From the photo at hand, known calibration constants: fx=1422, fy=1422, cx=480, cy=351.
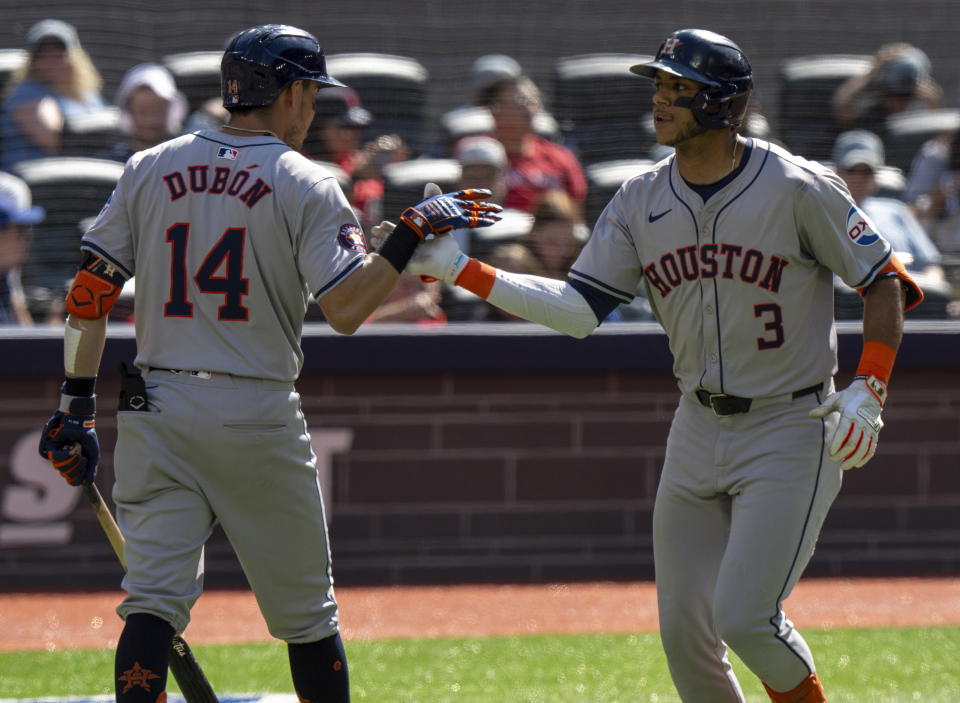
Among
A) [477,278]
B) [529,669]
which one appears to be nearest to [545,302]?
[477,278]

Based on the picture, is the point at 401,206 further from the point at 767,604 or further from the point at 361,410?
the point at 767,604

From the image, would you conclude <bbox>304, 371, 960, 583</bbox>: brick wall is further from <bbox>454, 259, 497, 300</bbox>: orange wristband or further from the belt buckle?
the belt buckle

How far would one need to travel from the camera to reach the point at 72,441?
3488mm

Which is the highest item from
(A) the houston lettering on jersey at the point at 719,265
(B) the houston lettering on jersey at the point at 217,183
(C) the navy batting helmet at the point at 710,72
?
(C) the navy batting helmet at the point at 710,72

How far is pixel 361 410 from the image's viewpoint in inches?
274

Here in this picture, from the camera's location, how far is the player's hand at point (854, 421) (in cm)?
331

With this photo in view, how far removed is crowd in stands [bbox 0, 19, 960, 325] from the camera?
720cm

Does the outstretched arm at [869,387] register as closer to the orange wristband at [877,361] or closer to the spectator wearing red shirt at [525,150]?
the orange wristband at [877,361]

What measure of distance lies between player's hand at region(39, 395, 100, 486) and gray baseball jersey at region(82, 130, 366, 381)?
0.90 feet

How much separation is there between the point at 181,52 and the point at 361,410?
2.52 m

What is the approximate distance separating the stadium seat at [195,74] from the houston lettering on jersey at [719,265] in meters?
4.85

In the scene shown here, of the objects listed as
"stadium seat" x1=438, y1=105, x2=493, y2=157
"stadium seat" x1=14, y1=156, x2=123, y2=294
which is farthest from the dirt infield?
"stadium seat" x1=438, y1=105, x2=493, y2=157

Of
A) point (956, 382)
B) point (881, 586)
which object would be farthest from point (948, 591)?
point (956, 382)

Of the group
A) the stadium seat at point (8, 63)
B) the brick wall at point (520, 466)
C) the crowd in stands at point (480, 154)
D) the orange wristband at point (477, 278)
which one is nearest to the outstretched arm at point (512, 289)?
the orange wristband at point (477, 278)
